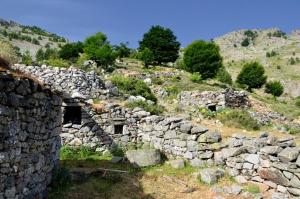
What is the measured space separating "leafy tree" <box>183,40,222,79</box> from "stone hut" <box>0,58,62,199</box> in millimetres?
31974

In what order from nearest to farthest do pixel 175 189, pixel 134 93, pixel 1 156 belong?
pixel 1 156, pixel 175 189, pixel 134 93

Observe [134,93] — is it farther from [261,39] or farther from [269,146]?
[261,39]

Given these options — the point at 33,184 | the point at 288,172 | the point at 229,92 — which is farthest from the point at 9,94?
the point at 229,92

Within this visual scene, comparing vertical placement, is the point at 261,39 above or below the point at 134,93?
above

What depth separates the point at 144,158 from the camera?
43.1ft

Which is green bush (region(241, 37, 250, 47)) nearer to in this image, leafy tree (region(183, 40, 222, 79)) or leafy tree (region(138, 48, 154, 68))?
leafy tree (region(183, 40, 222, 79))

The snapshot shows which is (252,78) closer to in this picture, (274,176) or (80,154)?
(80,154)

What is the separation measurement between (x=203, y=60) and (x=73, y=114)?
92.3 ft

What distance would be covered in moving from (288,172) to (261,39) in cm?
11917

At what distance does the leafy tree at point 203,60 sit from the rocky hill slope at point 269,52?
2664cm

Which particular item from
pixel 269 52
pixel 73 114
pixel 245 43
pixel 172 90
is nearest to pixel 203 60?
pixel 172 90

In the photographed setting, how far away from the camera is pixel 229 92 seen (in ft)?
93.6

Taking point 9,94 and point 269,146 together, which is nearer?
point 9,94

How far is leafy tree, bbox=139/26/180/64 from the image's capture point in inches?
1892
